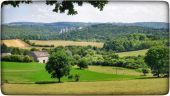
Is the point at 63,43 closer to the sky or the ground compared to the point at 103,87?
closer to the sky

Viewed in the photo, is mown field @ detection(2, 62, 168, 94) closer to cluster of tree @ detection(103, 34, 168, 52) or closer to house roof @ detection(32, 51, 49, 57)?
house roof @ detection(32, 51, 49, 57)

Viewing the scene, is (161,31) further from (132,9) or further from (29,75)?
(29,75)

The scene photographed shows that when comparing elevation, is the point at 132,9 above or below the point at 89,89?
above

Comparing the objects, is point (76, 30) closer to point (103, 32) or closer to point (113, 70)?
point (103, 32)

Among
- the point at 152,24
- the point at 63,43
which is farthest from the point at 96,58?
the point at 152,24

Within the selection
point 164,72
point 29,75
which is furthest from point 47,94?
point 164,72

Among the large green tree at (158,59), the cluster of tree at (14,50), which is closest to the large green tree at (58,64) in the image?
the cluster of tree at (14,50)
